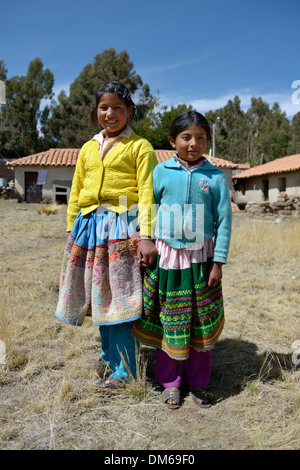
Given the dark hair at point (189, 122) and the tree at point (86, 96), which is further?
the tree at point (86, 96)

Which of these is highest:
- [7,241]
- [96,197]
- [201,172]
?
[201,172]

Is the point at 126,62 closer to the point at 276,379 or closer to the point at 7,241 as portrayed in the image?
the point at 7,241

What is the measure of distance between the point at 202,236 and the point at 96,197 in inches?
25.6

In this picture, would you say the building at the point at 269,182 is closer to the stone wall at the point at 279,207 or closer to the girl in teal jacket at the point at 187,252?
the stone wall at the point at 279,207

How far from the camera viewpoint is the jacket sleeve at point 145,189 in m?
1.97

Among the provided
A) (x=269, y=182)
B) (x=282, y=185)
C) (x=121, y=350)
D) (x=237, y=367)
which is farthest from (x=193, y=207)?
(x=269, y=182)

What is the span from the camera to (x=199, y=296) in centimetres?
199

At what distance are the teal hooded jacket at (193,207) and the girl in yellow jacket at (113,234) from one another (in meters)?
0.10

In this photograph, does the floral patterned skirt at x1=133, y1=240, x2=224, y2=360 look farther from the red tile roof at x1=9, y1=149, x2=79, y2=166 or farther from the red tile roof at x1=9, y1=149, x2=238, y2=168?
the red tile roof at x1=9, y1=149, x2=79, y2=166

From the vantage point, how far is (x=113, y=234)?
2.04 meters

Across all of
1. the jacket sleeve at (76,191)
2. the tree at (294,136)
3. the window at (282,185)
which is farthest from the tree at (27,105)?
the jacket sleeve at (76,191)

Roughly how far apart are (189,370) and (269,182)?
22.3m

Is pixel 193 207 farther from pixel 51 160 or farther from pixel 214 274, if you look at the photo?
pixel 51 160
